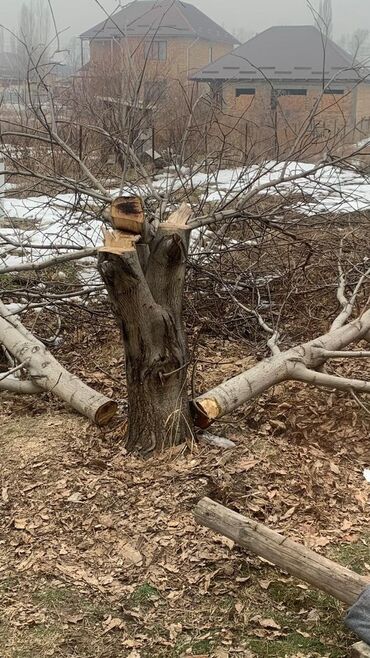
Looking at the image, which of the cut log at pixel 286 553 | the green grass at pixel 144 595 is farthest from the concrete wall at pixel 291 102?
the green grass at pixel 144 595

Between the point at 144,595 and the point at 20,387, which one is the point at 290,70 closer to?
the point at 20,387

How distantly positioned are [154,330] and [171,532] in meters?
0.94

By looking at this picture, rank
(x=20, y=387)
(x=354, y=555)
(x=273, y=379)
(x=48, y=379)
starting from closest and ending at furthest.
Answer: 1. (x=354, y=555)
2. (x=273, y=379)
3. (x=48, y=379)
4. (x=20, y=387)

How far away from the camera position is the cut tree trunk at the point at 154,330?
10.2 feet

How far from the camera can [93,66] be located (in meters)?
8.74

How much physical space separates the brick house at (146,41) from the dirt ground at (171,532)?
2.20 metres

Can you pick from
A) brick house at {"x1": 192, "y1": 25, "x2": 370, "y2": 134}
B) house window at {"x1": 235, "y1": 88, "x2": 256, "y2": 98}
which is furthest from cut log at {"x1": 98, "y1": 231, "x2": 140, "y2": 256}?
house window at {"x1": 235, "y1": 88, "x2": 256, "y2": 98}

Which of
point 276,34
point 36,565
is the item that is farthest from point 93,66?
point 276,34

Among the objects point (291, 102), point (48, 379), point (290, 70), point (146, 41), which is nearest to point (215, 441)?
point (48, 379)

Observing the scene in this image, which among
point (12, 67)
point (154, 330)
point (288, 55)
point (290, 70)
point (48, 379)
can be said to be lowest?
point (48, 379)

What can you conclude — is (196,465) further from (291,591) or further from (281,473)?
(291,591)

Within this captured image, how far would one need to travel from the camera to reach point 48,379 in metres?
4.02

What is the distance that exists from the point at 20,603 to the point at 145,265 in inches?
63.6

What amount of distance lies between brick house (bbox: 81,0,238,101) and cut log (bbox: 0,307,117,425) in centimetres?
181
